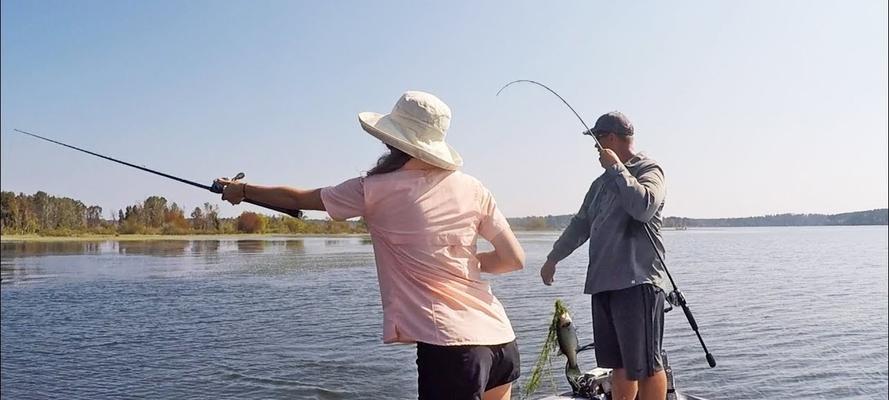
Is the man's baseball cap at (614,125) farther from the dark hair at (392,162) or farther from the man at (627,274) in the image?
the dark hair at (392,162)

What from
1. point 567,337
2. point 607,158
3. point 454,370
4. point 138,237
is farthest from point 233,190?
point 138,237

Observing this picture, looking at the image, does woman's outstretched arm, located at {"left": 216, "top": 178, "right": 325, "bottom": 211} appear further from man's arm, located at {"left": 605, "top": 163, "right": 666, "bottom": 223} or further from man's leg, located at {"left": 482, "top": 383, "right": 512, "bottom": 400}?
man's arm, located at {"left": 605, "top": 163, "right": 666, "bottom": 223}

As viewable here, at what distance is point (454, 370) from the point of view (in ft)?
7.66

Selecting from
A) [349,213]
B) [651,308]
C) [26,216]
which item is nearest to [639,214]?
[651,308]

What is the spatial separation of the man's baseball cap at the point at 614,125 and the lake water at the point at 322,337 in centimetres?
396

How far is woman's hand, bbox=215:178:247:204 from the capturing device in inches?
98.3

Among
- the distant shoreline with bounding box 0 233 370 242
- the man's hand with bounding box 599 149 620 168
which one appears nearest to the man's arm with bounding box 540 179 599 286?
the man's hand with bounding box 599 149 620 168

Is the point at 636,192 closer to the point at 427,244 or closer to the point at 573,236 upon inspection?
the point at 573,236

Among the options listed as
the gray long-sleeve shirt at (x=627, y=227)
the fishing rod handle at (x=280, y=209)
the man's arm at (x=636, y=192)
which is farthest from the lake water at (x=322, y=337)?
the fishing rod handle at (x=280, y=209)

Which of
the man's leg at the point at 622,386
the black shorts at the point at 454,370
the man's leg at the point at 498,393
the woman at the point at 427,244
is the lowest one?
the man's leg at the point at 622,386

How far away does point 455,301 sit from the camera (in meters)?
2.39

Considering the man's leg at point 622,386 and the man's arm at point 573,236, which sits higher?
the man's arm at point 573,236

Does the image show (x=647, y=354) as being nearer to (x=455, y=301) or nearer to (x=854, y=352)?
(x=455, y=301)

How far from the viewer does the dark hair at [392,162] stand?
244 centimetres
